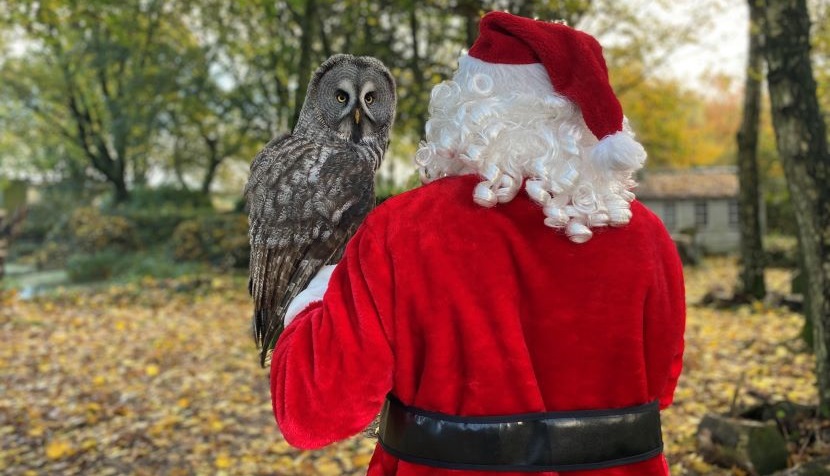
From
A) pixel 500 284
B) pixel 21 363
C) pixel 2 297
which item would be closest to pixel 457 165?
pixel 500 284

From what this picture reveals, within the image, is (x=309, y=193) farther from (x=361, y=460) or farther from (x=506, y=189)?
(x=361, y=460)

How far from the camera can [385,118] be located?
85.5 inches

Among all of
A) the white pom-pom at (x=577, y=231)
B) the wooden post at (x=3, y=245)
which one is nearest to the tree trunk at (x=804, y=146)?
the white pom-pom at (x=577, y=231)

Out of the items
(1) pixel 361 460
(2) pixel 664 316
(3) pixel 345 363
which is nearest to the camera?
(3) pixel 345 363

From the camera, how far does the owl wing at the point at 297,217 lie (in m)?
1.79

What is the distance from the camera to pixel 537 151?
135cm

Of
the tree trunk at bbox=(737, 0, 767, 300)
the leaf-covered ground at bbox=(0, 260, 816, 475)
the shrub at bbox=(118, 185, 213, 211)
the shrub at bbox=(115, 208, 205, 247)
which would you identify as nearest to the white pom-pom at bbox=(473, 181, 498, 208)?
the leaf-covered ground at bbox=(0, 260, 816, 475)

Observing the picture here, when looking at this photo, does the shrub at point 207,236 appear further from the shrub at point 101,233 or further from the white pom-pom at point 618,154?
the white pom-pom at point 618,154

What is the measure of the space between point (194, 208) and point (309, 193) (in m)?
18.9

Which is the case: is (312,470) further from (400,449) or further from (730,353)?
(730,353)

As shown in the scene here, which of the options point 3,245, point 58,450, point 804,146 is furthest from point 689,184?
point 58,450

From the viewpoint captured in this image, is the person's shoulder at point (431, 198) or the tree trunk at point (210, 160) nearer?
the person's shoulder at point (431, 198)

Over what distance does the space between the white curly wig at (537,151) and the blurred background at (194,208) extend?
0.62m

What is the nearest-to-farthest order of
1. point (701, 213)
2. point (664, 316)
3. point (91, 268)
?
point (664, 316)
point (91, 268)
point (701, 213)
